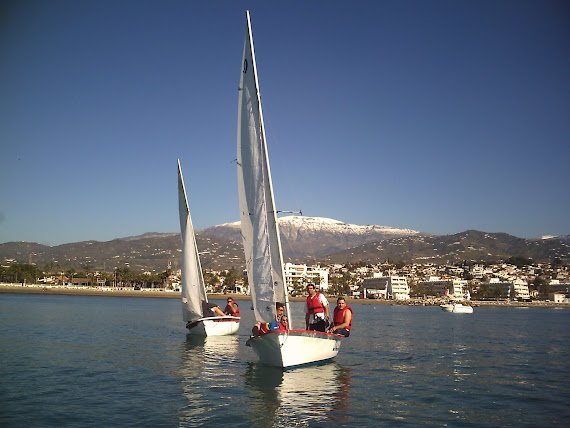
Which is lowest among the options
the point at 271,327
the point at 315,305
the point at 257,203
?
the point at 271,327

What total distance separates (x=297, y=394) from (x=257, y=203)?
313 inches

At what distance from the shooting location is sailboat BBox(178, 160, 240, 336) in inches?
1422

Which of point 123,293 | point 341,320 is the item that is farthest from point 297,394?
point 123,293

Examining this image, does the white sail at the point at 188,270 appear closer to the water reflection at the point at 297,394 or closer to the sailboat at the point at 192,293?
the sailboat at the point at 192,293

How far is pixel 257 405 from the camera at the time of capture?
16281mm

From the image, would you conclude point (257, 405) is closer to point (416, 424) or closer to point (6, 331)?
point (416, 424)

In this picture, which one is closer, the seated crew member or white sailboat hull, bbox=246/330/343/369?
white sailboat hull, bbox=246/330/343/369

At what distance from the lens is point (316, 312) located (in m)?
23.0

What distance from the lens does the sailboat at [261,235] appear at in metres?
21.1

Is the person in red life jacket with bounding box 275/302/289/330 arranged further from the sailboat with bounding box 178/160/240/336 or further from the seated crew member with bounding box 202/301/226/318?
the seated crew member with bounding box 202/301/226/318

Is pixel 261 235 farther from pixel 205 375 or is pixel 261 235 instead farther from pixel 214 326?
pixel 214 326

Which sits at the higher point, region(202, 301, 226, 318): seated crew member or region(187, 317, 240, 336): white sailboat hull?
region(202, 301, 226, 318): seated crew member

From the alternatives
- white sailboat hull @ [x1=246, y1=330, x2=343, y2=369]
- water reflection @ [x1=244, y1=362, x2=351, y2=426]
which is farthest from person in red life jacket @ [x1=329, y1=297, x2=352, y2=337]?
water reflection @ [x1=244, y1=362, x2=351, y2=426]

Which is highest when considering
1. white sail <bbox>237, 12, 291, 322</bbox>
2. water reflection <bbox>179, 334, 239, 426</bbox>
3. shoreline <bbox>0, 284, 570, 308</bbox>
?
white sail <bbox>237, 12, 291, 322</bbox>
